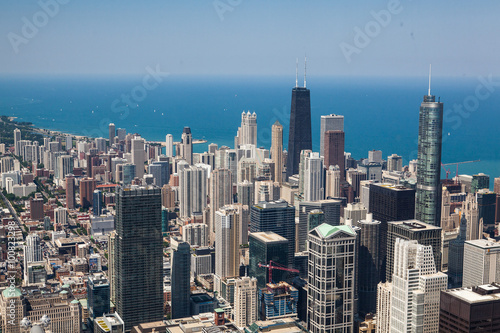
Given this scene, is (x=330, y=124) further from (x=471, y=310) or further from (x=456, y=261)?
(x=471, y=310)

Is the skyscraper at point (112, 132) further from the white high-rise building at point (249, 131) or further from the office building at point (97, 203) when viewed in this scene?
the office building at point (97, 203)

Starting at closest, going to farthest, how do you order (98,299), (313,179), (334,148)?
(98,299), (313,179), (334,148)

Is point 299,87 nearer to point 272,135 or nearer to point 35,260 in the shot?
point 272,135

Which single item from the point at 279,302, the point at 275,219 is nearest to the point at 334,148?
the point at 275,219

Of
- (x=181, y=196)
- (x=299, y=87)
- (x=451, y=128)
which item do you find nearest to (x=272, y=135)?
(x=299, y=87)

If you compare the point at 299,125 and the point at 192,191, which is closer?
the point at 192,191

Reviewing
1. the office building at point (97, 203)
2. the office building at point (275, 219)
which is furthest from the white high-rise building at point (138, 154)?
the office building at point (275, 219)
